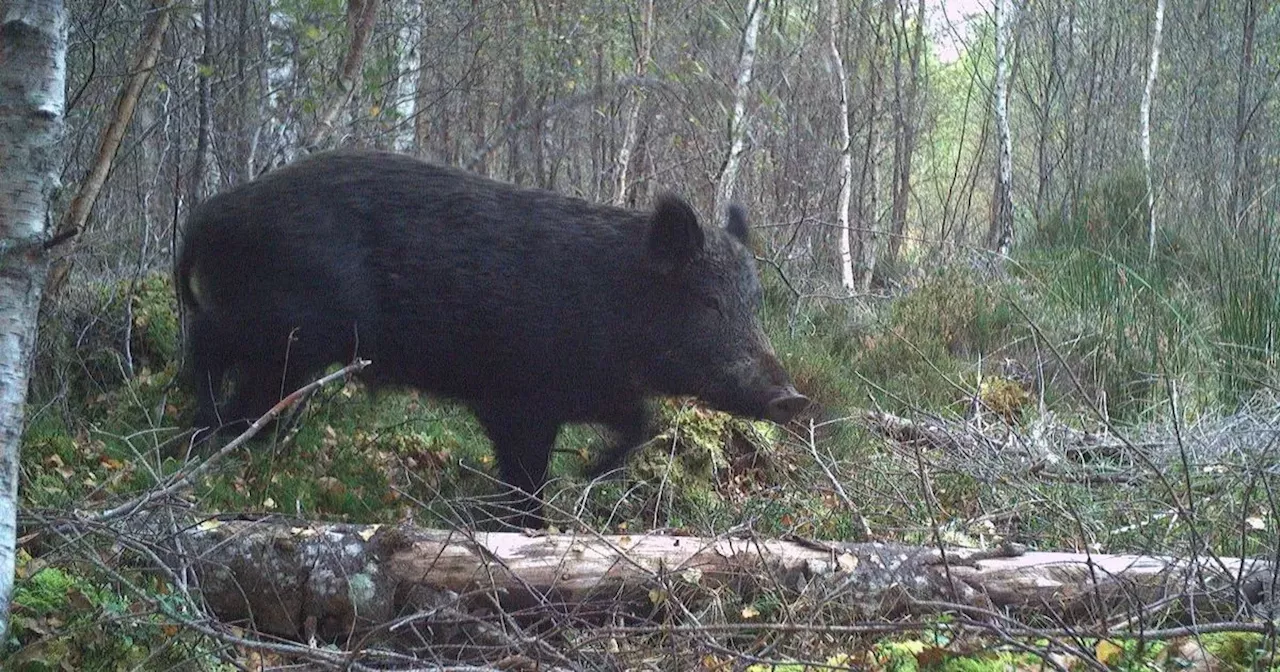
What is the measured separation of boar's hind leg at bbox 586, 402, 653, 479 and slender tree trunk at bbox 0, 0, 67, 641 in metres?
3.23

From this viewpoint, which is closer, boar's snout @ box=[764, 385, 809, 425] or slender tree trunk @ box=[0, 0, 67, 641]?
slender tree trunk @ box=[0, 0, 67, 641]

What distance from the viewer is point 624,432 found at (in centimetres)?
607

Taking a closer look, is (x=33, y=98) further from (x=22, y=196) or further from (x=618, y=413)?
(x=618, y=413)

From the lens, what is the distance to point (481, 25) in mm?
10945

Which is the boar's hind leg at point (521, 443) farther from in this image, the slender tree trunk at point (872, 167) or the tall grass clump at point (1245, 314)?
the slender tree trunk at point (872, 167)

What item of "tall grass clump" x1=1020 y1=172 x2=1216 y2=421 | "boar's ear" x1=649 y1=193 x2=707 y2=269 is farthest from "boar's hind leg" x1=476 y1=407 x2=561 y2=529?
"tall grass clump" x1=1020 y1=172 x2=1216 y2=421

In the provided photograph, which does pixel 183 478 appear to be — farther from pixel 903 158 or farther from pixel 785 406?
pixel 903 158

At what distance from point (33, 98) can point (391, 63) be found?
6.47 m

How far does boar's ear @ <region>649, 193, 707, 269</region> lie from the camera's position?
5863 mm

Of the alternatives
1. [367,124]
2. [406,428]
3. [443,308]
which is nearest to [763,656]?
[443,308]

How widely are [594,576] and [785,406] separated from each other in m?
1.88

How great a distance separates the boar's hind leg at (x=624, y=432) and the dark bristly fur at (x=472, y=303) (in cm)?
1

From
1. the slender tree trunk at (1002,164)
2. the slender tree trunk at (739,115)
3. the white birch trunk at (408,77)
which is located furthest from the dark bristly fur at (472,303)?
the slender tree trunk at (1002,164)

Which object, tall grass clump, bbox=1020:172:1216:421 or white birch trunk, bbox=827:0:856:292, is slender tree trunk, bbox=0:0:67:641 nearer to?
tall grass clump, bbox=1020:172:1216:421
